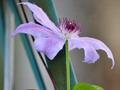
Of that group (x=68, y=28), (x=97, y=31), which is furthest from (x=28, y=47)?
(x=97, y=31)

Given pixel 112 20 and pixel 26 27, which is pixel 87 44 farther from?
pixel 112 20

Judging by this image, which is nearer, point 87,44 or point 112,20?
point 87,44

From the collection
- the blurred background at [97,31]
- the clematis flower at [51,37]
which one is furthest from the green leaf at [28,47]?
the blurred background at [97,31]

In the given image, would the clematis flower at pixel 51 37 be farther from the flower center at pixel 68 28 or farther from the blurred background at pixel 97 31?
the blurred background at pixel 97 31

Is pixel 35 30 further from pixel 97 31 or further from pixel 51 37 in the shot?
pixel 97 31

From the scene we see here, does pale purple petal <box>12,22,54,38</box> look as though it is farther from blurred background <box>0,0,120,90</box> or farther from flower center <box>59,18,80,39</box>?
blurred background <box>0,0,120,90</box>
